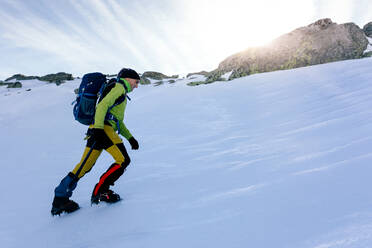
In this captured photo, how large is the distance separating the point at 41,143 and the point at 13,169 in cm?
215

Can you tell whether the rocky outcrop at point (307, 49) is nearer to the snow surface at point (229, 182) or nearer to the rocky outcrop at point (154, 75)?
the snow surface at point (229, 182)

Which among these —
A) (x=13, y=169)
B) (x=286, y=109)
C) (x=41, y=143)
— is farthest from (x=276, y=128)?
(x=41, y=143)

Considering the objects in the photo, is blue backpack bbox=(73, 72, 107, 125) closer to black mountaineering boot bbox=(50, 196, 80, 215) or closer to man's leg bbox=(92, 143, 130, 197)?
man's leg bbox=(92, 143, 130, 197)

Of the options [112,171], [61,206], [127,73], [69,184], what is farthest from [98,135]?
[61,206]

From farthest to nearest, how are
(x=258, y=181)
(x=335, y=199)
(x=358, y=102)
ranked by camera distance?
(x=358, y=102) < (x=258, y=181) < (x=335, y=199)

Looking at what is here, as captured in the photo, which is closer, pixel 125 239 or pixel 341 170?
pixel 125 239

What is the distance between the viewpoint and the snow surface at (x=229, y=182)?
1.82 m

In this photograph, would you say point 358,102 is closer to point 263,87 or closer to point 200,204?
point 200,204

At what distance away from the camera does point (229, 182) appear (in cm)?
294

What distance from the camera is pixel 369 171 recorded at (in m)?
2.13

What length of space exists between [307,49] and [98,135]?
1812 centimetres

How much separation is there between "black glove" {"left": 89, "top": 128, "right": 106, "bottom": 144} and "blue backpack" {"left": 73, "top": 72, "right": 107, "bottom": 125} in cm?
24

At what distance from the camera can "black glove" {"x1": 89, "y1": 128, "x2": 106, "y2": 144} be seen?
2836mm

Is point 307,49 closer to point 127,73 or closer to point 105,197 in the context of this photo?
point 127,73
